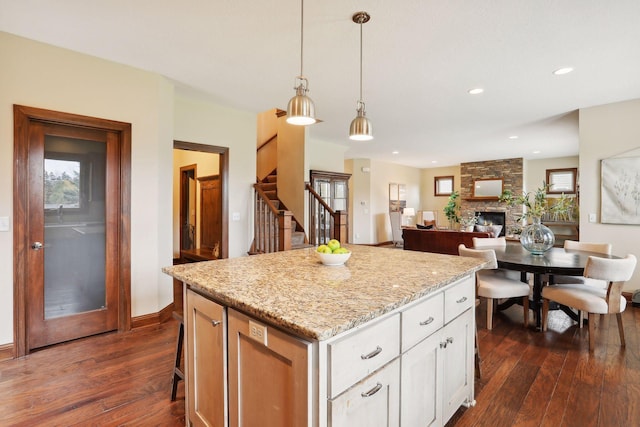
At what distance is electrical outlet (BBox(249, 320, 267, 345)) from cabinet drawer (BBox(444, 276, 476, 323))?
3.42ft

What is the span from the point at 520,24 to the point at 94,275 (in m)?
4.35

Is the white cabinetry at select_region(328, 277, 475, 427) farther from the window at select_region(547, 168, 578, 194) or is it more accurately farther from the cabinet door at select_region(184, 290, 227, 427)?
the window at select_region(547, 168, 578, 194)

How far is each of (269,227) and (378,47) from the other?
276 cm

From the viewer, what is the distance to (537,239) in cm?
351

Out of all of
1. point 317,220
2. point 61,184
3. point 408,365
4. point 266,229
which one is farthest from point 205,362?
point 317,220

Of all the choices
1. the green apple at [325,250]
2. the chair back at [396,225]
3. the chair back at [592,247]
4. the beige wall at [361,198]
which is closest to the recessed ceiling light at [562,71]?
the chair back at [592,247]

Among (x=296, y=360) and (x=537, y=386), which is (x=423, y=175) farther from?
(x=296, y=360)

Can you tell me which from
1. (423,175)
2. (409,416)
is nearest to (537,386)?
(409,416)

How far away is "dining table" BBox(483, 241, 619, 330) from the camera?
288 centimetres

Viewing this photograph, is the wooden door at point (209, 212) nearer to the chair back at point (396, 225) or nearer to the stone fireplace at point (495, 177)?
the chair back at point (396, 225)

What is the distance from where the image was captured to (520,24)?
243 cm

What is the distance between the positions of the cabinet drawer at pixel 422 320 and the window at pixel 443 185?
10.7m

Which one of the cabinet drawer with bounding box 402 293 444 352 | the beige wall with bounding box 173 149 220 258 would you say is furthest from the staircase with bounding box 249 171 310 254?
the cabinet drawer with bounding box 402 293 444 352

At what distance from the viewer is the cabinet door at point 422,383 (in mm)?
1423
